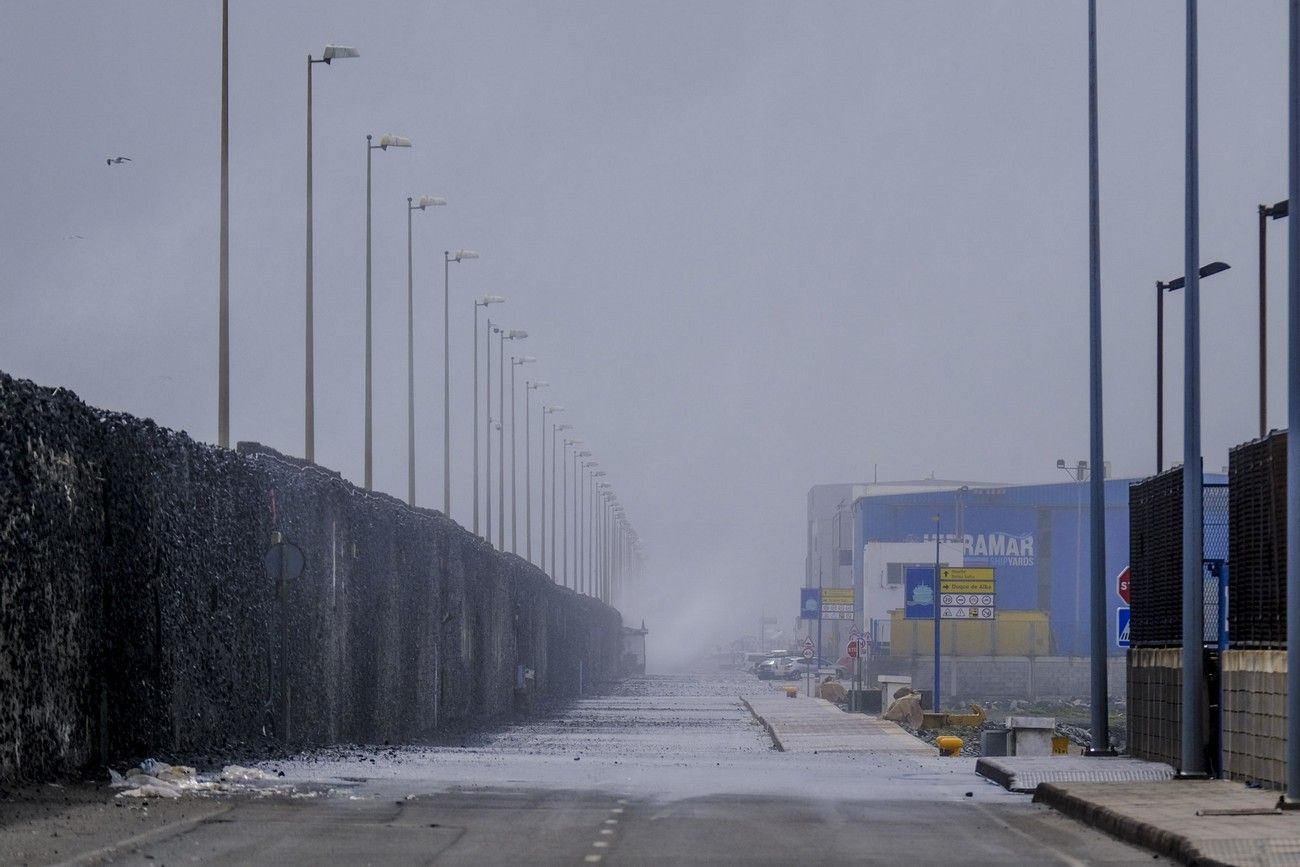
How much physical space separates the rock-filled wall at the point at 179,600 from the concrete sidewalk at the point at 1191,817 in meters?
9.41

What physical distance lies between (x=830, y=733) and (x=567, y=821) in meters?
32.5

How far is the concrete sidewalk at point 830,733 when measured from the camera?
41.7m

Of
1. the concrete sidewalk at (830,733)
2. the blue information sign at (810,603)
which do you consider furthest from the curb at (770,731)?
the blue information sign at (810,603)

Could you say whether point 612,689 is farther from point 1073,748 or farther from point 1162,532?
point 1162,532

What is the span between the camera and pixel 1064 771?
25.9 metres

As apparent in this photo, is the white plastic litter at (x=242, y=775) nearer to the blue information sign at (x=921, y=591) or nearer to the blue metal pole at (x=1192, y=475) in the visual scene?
the blue metal pole at (x=1192, y=475)

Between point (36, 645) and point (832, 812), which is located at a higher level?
point (36, 645)

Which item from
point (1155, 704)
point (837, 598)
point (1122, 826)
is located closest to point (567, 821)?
point (1122, 826)

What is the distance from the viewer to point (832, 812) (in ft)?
64.1

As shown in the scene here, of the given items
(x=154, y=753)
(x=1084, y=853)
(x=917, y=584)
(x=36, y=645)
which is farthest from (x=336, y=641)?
(x=917, y=584)

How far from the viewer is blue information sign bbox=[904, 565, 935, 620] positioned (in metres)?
72.5

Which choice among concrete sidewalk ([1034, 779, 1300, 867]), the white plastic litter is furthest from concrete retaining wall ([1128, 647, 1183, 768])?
the white plastic litter

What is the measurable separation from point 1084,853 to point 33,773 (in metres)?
9.10

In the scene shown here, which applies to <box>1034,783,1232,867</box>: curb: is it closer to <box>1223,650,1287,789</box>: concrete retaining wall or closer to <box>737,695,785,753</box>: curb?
<box>1223,650,1287,789</box>: concrete retaining wall
